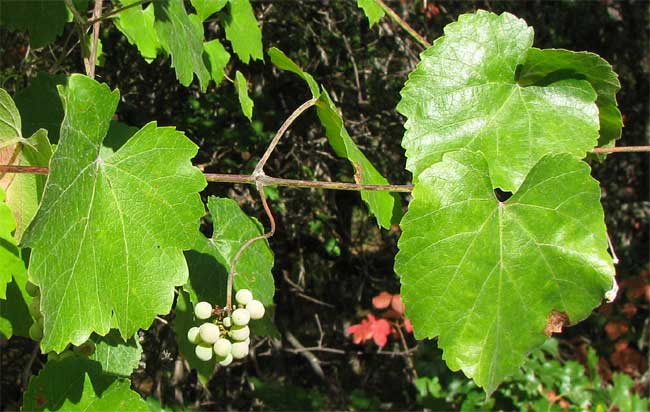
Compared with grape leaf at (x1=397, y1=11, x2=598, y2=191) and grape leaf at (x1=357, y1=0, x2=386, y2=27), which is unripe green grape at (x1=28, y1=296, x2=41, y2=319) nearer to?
grape leaf at (x1=397, y1=11, x2=598, y2=191)

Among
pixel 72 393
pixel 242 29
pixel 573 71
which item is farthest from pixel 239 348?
pixel 242 29

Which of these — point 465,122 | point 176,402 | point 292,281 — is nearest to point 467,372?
point 465,122

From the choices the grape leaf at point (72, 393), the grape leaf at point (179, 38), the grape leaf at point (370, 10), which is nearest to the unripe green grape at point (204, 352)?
the grape leaf at point (72, 393)

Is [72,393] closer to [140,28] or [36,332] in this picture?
[36,332]

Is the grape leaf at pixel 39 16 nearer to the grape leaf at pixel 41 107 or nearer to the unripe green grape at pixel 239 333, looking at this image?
the grape leaf at pixel 41 107

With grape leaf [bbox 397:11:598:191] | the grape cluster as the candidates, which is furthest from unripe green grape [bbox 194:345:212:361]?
grape leaf [bbox 397:11:598:191]
